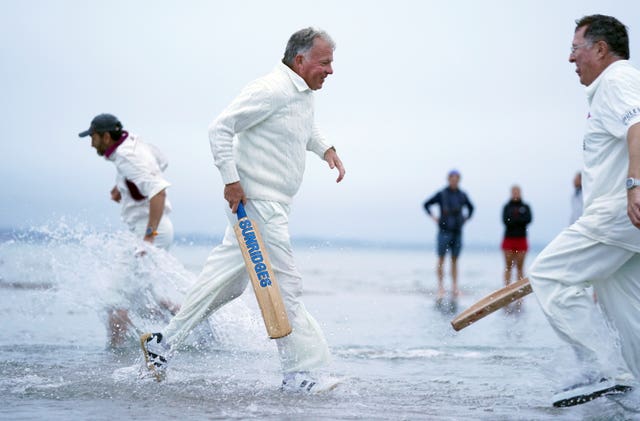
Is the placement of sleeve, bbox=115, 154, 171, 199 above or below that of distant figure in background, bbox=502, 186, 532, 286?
above

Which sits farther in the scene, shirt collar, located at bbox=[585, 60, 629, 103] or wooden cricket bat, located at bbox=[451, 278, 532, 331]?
wooden cricket bat, located at bbox=[451, 278, 532, 331]

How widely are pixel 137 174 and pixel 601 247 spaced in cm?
416

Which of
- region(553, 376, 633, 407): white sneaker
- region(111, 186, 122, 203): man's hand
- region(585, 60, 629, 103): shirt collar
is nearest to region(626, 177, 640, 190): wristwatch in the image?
region(585, 60, 629, 103): shirt collar

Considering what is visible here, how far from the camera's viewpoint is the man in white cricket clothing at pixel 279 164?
523cm

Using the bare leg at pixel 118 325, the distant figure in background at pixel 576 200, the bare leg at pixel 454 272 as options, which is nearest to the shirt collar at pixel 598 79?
the bare leg at pixel 118 325

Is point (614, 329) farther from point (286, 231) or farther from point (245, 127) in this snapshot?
point (245, 127)

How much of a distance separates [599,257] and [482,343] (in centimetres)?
378

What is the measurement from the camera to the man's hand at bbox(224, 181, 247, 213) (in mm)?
5211

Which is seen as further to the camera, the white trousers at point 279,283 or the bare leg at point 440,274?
the bare leg at point 440,274

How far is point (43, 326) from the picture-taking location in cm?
883

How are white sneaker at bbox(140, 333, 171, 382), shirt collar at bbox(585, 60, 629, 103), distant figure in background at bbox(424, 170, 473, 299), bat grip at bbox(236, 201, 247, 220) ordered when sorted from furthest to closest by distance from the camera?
distant figure in background at bbox(424, 170, 473, 299) → white sneaker at bbox(140, 333, 171, 382) → bat grip at bbox(236, 201, 247, 220) → shirt collar at bbox(585, 60, 629, 103)

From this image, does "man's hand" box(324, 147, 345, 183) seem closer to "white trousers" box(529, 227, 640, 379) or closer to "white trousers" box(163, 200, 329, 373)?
"white trousers" box(163, 200, 329, 373)

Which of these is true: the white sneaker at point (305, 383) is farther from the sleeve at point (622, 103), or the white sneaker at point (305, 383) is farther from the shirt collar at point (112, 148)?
the shirt collar at point (112, 148)

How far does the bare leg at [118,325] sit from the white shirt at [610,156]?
4.41m
